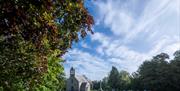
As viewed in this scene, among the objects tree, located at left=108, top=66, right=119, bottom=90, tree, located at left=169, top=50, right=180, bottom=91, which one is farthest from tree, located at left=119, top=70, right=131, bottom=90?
tree, located at left=169, top=50, right=180, bottom=91

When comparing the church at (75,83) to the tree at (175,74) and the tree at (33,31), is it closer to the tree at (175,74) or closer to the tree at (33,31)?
the tree at (175,74)

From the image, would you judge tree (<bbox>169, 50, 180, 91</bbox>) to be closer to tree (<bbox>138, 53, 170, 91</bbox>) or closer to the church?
tree (<bbox>138, 53, 170, 91</bbox>)

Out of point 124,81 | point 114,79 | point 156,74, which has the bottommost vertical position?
point 156,74

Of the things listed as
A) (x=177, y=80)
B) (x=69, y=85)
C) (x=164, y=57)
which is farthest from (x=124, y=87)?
(x=177, y=80)

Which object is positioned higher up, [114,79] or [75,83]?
[114,79]

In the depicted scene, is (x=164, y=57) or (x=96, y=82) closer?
(x=164, y=57)

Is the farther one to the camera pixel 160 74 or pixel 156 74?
pixel 156 74

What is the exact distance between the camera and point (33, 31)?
5.68 metres

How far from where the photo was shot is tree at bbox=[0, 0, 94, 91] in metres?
5.29

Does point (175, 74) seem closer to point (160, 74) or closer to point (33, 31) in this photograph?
point (160, 74)

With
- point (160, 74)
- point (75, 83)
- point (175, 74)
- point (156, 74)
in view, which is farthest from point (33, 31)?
point (75, 83)

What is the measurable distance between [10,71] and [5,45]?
0.82m

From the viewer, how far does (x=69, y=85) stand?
318ft

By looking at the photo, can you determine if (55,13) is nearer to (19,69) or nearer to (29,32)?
(29,32)
